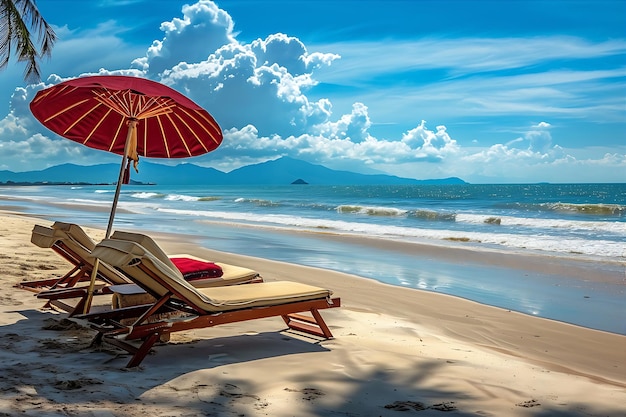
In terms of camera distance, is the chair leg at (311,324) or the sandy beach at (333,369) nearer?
the sandy beach at (333,369)

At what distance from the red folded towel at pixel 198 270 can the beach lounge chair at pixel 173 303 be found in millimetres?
702

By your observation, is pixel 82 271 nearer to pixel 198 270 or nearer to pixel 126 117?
pixel 198 270

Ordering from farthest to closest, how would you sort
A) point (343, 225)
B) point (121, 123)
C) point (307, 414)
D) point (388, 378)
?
point (343, 225) < point (121, 123) < point (388, 378) < point (307, 414)

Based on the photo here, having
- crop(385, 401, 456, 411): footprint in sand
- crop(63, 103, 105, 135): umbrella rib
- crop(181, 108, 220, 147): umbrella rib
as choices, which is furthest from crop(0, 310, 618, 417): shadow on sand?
crop(63, 103, 105, 135): umbrella rib

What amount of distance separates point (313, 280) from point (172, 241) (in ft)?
21.3

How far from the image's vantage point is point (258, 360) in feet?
15.1

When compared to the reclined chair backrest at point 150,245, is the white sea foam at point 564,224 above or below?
below

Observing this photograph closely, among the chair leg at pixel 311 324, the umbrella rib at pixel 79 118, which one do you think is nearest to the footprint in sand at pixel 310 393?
the chair leg at pixel 311 324

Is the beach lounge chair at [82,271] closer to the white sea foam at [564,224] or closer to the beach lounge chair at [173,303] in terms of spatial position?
the beach lounge chair at [173,303]

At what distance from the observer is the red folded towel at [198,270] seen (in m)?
5.84

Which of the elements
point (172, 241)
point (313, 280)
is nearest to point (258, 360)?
point (313, 280)

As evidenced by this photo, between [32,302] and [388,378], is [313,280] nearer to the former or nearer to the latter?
[32,302]

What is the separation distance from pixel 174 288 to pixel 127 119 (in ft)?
8.55

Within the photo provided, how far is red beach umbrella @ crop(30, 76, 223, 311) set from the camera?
215 inches
